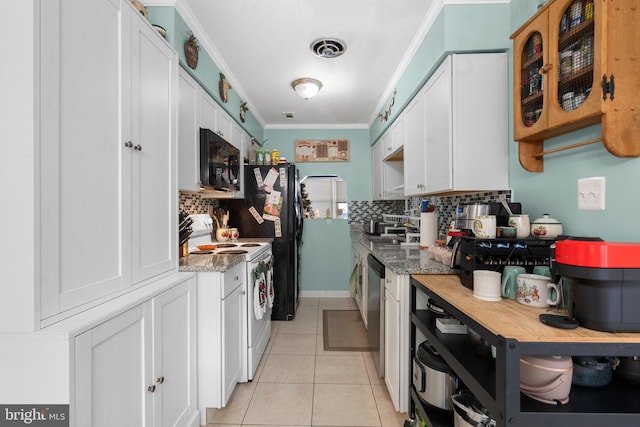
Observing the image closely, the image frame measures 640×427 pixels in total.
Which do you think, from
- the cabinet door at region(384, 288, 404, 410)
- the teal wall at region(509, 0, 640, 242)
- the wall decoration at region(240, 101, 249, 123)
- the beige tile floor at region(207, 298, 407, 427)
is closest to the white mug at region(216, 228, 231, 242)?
the beige tile floor at region(207, 298, 407, 427)

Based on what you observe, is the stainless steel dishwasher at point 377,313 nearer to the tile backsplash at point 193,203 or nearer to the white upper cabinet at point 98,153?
the white upper cabinet at point 98,153

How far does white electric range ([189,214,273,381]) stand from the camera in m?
2.19

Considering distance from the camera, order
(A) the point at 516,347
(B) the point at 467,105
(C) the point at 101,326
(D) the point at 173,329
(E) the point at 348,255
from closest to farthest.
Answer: (A) the point at 516,347
(C) the point at 101,326
(D) the point at 173,329
(B) the point at 467,105
(E) the point at 348,255

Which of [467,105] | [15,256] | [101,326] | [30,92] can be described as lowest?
[101,326]

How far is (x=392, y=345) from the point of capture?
1858 mm

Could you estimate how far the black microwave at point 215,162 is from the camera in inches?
85.5

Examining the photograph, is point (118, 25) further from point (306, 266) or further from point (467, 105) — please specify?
point (306, 266)

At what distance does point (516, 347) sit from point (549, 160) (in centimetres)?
114

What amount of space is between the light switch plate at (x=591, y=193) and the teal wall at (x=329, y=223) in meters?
3.20

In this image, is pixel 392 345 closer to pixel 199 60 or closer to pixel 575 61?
pixel 575 61

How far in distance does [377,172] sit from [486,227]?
2684 mm

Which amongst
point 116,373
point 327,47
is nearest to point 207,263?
point 116,373

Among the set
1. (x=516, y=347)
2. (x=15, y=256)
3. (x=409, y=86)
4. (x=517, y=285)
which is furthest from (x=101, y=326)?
(x=409, y=86)

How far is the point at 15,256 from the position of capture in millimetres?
809
